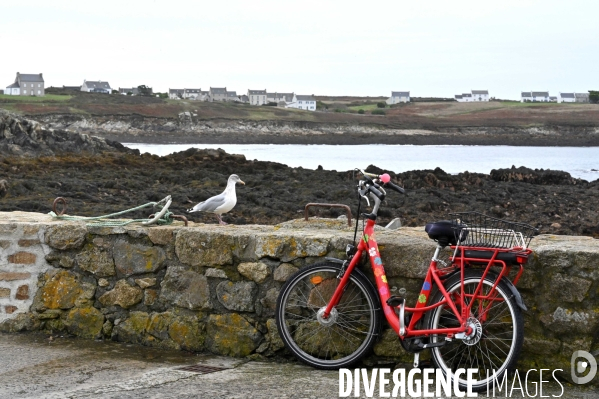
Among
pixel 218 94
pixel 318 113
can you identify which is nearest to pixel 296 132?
pixel 318 113

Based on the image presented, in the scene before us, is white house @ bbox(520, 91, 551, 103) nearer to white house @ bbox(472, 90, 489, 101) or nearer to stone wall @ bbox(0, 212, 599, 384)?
white house @ bbox(472, 90, 489, 101)

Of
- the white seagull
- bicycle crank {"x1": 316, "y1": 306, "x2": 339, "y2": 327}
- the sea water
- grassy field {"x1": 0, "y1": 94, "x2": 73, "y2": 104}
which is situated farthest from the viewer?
grassy field {"x1": 0, "y1": 94, "x2": 73, "y2": 104}

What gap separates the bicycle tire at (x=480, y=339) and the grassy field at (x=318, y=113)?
93.9 m

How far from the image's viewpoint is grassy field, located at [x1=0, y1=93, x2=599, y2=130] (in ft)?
326

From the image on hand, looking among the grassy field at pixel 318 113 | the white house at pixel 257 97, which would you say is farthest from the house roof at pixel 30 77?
the white house at pixel 257 97

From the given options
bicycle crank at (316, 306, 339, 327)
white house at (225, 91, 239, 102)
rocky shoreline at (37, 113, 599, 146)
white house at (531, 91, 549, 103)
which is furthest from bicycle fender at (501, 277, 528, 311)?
white house at (531, 91, 549, 103)

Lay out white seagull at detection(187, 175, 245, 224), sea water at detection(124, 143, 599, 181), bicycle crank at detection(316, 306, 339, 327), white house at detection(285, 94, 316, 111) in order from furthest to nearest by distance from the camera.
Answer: white house at detection(285, 94, 316, 111) < sea water at detection(124, 143, 599, 181) < white seagull at detection(187, 175, 245, 224) < bicycle crank at detection(316, 306, 339, 327)

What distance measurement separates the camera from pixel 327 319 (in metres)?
5.60

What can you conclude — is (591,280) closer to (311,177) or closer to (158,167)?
(311,177)

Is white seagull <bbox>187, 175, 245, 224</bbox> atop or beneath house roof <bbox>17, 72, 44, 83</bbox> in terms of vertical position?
beneath

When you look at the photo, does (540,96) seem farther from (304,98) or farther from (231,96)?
(231,96)

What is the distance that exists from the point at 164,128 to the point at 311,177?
7083 cm

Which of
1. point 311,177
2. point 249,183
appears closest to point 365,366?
point 249,183

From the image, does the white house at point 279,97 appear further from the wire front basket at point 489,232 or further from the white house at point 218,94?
the wire front basket at point 489,232
